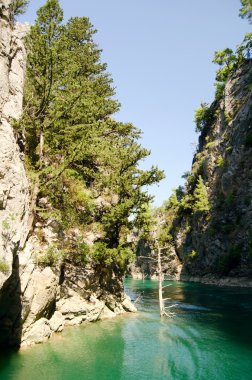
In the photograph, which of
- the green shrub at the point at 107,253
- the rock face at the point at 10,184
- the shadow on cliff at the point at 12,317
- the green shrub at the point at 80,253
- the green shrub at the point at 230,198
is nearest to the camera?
the rock face at the point at 10,184

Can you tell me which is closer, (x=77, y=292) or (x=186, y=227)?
(x=77, y=292)

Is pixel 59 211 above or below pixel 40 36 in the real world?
below

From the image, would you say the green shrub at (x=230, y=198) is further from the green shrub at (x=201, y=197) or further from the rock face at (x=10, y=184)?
the rock face at (x=10, y=184)

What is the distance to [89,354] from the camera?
20.0 meters

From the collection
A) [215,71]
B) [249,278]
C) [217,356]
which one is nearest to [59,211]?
[217,356]

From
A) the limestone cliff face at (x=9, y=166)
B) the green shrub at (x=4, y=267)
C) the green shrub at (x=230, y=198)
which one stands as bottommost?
the green shrub at (x=4, y=267)

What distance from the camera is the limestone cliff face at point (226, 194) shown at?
57.5m

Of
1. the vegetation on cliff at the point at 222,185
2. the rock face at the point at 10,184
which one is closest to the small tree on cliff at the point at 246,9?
the vegetation on cliff at the point at 222,185

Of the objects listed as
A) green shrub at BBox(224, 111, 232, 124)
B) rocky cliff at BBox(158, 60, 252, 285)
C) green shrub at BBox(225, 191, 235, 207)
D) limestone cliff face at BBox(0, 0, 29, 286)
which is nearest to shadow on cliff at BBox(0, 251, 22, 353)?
A: limestone cliff face at BBox(0, 0, 29, 286)

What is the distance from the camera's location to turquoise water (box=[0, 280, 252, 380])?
17.0 m

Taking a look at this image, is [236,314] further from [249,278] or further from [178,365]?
[249,278]

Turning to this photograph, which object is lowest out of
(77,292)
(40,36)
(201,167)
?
(77,292)

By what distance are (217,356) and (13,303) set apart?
13114mm

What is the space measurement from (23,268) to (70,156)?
9501 mm
